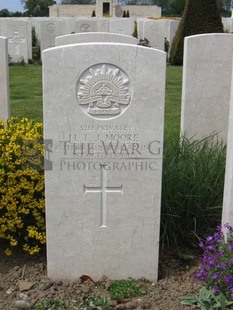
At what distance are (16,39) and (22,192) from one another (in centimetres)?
1348

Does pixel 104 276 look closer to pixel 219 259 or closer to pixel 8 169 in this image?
pixel 219 259

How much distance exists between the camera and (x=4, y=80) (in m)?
5.08

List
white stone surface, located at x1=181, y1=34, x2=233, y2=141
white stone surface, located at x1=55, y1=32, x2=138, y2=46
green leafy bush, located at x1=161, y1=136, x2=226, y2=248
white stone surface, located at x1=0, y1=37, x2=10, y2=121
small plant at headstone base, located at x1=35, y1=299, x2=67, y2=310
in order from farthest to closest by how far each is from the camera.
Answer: white stone surface, located at x1=181, y1=34, x2=233, y2=141
white stone surface, located at x1=0, y1=37, x2=10, y2=121
white stone surface, located at x1=55, y1=32, x2=138, y2=46
green leafy bush, located at x1=161, y1=136, x2=226, y2=248
small plant at headstone base, located at x1=35, y1=299, x2=67, y2=310

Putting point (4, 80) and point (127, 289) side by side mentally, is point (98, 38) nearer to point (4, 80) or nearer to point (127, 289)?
point (4, 80)

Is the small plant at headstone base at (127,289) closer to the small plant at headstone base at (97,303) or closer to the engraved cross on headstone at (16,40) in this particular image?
the small plant at headstone base at (97,303)

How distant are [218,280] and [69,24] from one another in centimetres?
1600

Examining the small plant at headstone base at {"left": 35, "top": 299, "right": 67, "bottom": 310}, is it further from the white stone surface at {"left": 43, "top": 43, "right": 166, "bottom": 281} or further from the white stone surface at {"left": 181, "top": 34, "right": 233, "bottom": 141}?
the white stone surface at {"left": 181, "top": 34, "right": 233, "bottom": 141}

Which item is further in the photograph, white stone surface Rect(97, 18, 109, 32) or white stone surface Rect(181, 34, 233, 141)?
white stone surface Rect(97, 18, 109, 32)

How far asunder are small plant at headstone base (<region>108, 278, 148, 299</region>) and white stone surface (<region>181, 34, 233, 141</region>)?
2.22 metres

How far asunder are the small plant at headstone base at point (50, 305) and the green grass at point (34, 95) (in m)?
3.18

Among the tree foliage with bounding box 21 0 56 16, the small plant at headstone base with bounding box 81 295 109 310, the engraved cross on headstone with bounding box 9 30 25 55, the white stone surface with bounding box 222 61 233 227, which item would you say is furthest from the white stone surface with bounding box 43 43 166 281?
the tree foliage with bounding box 21 0 56 16

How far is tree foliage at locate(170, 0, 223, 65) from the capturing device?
1478cm

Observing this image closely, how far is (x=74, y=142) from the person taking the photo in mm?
3055

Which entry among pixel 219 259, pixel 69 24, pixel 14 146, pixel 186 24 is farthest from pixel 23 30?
pixel 219 259
